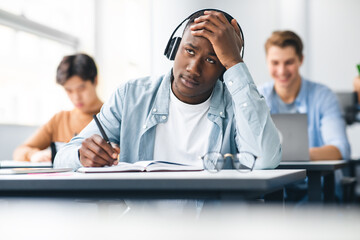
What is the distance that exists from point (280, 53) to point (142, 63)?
3302 mm

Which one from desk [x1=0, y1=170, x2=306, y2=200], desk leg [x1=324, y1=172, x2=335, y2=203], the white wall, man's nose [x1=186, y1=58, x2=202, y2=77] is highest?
the white wall

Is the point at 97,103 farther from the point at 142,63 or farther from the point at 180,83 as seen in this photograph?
the point at 142,63

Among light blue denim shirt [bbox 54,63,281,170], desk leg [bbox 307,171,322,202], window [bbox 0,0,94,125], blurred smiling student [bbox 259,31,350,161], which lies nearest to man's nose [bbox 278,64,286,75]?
blurred smiling student [bbox 259,31,350,161]

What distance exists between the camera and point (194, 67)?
5.46 ft

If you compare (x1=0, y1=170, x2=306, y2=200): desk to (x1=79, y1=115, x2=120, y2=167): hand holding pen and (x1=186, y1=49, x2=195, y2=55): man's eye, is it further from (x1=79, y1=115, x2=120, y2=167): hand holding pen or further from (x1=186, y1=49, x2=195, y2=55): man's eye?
(x1=186, y1=49, x2=195, y2=55): man's eye

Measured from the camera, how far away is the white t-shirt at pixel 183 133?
1696 mm

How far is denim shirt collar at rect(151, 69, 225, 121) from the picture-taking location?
173 centimetres

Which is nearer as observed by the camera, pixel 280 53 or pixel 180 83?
pixel 180 83

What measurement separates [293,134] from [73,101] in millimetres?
1634

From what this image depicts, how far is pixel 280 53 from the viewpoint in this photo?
318 cm

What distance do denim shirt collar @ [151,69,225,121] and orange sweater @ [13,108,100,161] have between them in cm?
151

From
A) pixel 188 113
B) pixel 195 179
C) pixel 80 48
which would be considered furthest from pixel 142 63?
pixel 195 179

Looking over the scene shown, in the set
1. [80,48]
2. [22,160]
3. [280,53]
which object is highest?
[80,48]

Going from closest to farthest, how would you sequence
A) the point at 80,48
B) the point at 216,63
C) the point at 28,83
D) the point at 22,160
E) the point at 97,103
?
1. the point at 216,63
2. the point at 22,160
3. the point at 97,103
4. the point at 28,83
5. the point at 80,48
